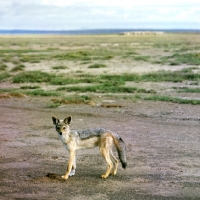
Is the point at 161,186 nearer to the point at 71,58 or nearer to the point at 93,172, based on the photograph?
the point at 93,172

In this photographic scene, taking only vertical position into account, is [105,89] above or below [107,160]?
below

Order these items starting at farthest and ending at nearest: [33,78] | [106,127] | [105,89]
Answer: [33,78] → [105,89] → [106,127]

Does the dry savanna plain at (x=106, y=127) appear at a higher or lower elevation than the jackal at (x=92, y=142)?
lower

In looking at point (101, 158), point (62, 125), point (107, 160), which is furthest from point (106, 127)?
point (62, 125)

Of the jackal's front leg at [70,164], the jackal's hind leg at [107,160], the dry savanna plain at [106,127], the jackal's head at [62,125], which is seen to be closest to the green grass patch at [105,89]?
the dry savanna plain at [106,127]

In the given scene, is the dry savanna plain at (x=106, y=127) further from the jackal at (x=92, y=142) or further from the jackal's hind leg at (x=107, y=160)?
the jackal at (x=92, y=142)

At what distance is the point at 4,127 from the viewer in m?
13.4

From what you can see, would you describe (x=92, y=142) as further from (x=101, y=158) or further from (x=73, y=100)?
(x=73, y=100)

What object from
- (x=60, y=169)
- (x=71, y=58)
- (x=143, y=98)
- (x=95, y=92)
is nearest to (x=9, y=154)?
(x=60, y=169)

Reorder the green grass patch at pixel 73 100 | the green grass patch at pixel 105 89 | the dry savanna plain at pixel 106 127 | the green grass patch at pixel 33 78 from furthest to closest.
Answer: the green grass patch at pixel 33 78
the green grass patch at pixel 105 89
the green grass patch at pixel 73 100
the dry savanna plain at pixel 106 127

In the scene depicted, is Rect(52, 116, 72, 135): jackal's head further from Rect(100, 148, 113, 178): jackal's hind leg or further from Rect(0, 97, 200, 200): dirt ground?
Rect(0, 97, 200, 200): dirt ground

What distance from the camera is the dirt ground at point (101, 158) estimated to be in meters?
7.82

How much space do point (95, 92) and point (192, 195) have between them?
13515 millimetres

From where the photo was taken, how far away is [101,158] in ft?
32.3
